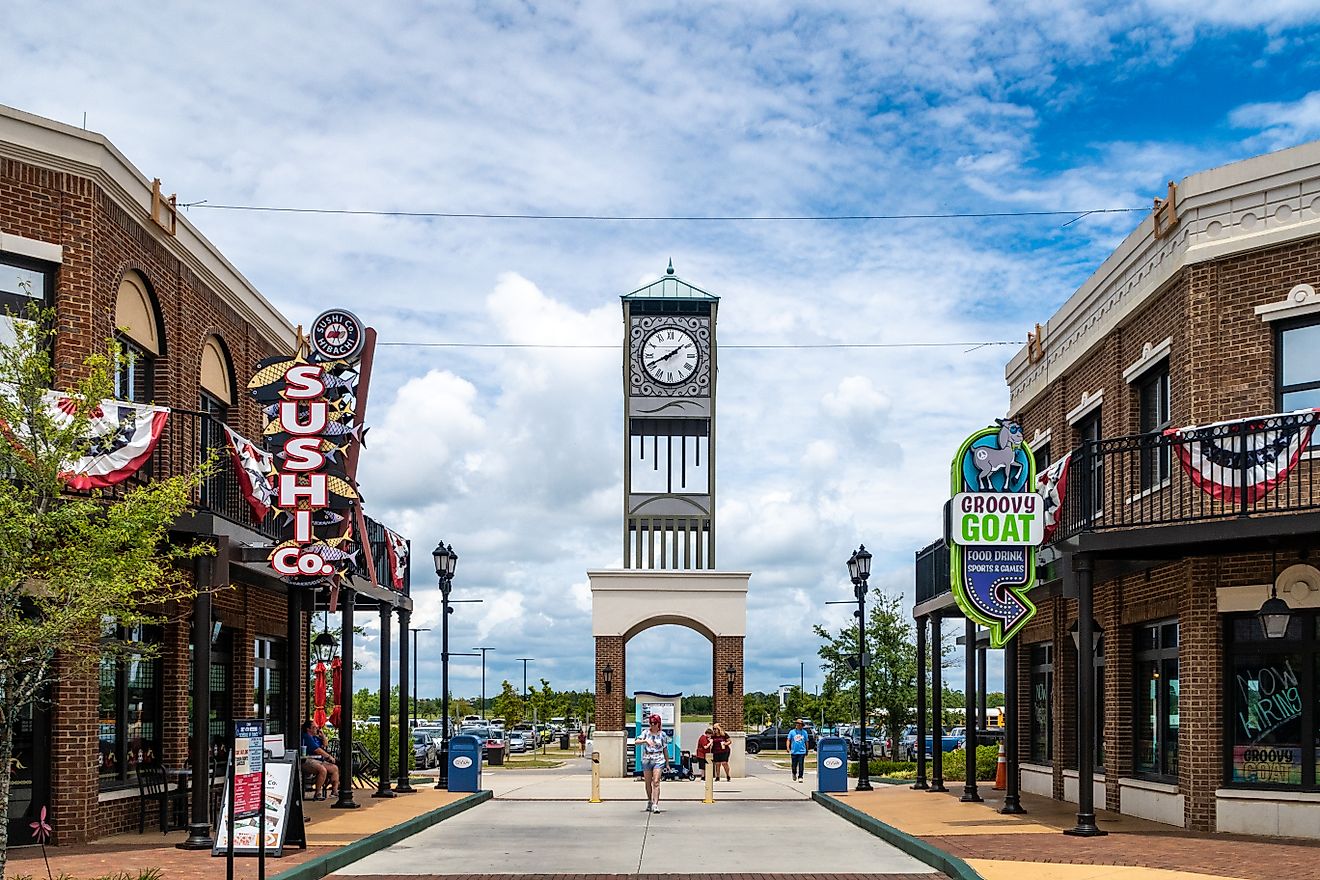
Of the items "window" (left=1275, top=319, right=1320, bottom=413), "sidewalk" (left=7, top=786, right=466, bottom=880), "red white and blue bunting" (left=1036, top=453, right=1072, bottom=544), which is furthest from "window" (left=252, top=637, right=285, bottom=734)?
"window" (left=1275, top=319, right=1320, bottom=413)

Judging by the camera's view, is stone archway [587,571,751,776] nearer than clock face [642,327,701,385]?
Yes

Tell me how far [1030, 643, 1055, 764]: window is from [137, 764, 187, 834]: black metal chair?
14.8 metres

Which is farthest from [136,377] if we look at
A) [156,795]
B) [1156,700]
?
[1156,700]

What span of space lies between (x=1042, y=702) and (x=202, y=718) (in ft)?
55.3

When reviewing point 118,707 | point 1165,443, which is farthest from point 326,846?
point 1165,443

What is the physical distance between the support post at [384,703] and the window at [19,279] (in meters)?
11.5

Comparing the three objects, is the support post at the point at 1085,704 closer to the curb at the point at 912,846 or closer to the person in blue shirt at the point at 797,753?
the curb at the point at 912,846

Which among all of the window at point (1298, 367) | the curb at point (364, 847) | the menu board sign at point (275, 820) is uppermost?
the window at point (1298, 367)

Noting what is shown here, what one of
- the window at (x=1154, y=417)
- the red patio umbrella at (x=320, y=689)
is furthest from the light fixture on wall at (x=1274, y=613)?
the red patio umbrella at (x=320, y=689)

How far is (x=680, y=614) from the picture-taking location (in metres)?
41.2

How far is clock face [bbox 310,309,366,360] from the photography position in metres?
23.3

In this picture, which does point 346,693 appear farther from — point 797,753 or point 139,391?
point 797,753

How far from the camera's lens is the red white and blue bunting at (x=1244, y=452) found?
714 inches

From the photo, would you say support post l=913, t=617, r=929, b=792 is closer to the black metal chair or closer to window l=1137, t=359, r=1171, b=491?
window l=1137, t=359, r=1171, b=491
